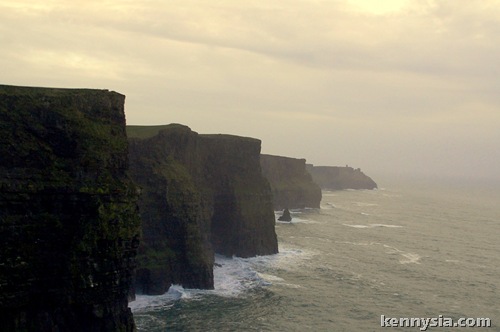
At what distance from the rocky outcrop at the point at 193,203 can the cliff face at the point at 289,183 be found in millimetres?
63215

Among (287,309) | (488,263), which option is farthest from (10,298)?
(488,263)

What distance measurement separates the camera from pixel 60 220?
1617 inches

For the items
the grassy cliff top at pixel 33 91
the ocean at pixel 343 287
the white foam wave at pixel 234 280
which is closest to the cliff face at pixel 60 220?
the grassy cliff top at pixel 33 91

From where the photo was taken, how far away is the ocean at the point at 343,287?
58.7 m

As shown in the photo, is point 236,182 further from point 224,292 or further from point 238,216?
point 224,292

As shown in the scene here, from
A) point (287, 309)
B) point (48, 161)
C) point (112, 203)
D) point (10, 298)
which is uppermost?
point (48, 161)

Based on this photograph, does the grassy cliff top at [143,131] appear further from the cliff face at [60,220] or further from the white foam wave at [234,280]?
the cliff face at [60,220]

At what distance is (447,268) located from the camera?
87562 millimetres

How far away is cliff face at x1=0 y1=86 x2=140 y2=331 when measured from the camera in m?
38.6

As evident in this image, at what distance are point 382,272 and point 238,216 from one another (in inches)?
1063

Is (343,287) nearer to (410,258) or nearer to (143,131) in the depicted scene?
(410,258)

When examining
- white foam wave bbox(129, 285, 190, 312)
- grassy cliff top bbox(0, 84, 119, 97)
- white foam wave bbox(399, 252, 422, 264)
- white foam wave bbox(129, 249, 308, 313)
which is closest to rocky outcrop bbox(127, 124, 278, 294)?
white foam wave bbox(129, 285, 190, 312)

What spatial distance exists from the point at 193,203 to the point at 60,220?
107 feet

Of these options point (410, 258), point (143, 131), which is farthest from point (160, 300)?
point (410, 258)
